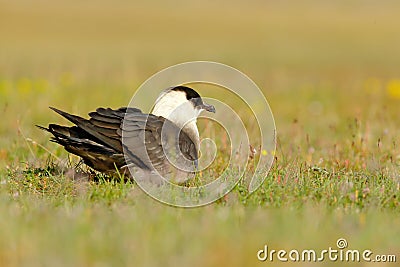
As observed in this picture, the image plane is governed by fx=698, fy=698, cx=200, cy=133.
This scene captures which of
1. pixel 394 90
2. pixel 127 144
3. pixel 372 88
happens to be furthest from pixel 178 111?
pixel 372 88

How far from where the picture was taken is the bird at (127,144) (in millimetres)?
5871

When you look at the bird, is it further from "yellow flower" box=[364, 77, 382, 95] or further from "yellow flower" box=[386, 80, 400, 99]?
"yellow flower" box=[364, 77, 382, 95]

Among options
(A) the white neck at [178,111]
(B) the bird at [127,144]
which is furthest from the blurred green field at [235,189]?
(A) the white neck at [178,111]

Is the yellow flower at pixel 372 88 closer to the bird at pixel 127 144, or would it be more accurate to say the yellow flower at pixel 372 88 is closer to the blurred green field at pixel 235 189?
the blurred green field at pixel 235 189

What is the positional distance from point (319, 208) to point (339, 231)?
0.56 metres

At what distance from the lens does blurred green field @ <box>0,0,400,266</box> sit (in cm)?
392

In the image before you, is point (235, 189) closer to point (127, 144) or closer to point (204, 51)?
point (127, 144)

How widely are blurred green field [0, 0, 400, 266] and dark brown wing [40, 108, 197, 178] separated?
0.90ft


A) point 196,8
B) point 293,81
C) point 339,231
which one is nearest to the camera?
point 339,231

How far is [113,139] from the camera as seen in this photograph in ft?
19.2

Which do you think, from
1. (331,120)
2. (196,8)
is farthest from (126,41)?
(331,120)

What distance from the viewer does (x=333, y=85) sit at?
1633cm

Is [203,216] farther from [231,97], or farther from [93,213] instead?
[231,97]

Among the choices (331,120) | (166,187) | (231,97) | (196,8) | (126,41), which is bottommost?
(166,187)
